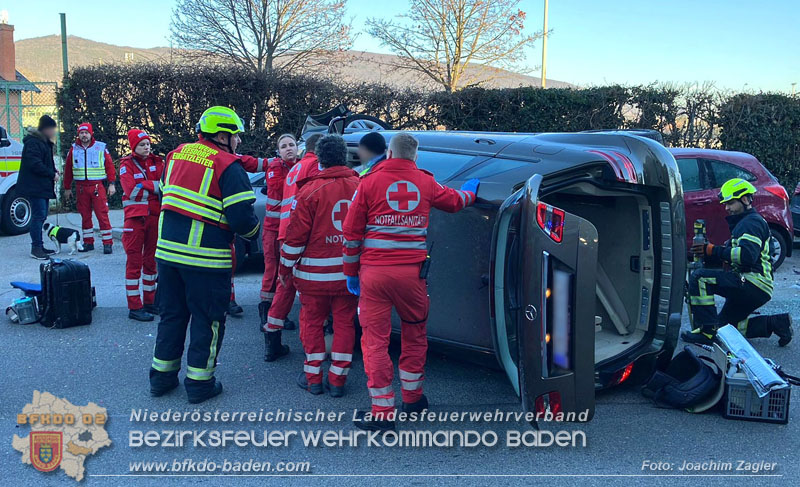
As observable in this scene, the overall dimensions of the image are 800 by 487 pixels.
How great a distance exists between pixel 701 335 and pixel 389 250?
3293 mm

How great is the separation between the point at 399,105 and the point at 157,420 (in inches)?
455

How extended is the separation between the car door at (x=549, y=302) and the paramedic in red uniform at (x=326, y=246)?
50.2 inches

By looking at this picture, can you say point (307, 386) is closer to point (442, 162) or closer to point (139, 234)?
point (442, 162)

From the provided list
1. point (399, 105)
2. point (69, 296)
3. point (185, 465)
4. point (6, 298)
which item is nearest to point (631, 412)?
point (185, 465)

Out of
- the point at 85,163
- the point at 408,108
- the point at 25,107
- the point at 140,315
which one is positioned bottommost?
the point at 140,315

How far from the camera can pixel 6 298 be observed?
7.42 metres

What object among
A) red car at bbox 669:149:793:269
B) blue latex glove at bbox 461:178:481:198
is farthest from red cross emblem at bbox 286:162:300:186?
red car at bbox 669:149:793:269

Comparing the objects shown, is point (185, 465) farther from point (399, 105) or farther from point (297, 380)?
point (399, 105)

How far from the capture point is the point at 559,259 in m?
3.62

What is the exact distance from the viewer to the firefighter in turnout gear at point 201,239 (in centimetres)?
445

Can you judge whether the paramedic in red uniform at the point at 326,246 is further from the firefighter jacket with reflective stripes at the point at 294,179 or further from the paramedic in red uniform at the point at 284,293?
the paramedic in red uniform at the point at 284,293

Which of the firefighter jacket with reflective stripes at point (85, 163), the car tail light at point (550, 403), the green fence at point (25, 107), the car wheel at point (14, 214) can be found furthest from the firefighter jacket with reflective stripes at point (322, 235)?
the green fence at point (25, 107)

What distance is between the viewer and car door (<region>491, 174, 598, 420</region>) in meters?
3.56

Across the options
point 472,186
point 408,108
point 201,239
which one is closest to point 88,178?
point 201,239
